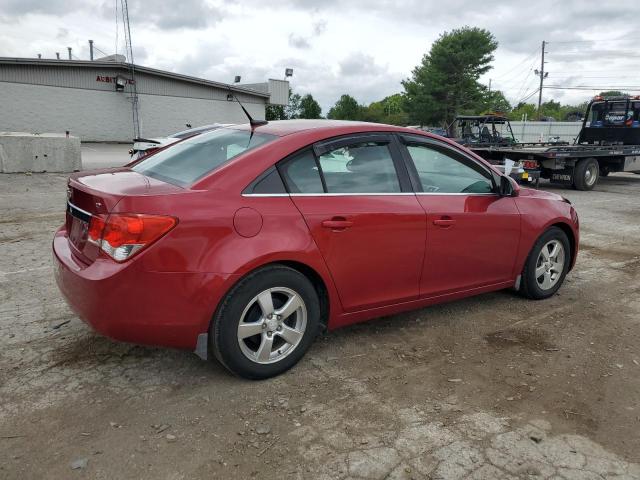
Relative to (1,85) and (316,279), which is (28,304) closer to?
(316,279)

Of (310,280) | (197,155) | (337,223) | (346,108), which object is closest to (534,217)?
(337,223)

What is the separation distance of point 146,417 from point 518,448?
1.95m

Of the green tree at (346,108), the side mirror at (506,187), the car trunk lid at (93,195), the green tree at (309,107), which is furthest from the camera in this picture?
the green tree at (346,108)

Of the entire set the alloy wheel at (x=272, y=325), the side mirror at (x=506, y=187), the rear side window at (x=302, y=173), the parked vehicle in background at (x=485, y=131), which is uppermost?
the parked vehicle in background at (x=485, y=131)

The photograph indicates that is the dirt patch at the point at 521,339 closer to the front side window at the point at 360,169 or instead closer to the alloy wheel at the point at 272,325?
→ the front side window at the point at 360,169

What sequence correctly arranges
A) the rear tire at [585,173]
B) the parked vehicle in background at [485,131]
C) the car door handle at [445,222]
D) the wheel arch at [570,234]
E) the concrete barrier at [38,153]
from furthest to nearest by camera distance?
the parked vehicle in background at [485,131]
the rear tire at [585,173]
the concrete barrier at [38,153]
the wheel arch at [570,234]
the car door handle at [445,222]

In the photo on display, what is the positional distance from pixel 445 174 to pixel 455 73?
173ft

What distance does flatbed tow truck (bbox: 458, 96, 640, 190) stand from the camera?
14.0 m

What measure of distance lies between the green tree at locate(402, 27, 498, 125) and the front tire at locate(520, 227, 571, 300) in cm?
4993

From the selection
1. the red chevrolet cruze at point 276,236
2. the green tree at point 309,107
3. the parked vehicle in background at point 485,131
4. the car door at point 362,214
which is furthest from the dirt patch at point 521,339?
the green tree at point 309,107

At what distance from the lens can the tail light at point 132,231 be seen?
9.34ft

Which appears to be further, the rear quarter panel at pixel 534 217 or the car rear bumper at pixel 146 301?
the rear quarter panel at pixel 534 217

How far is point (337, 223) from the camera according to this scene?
11.2 feet

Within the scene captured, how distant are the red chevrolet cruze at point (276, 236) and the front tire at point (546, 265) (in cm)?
41
